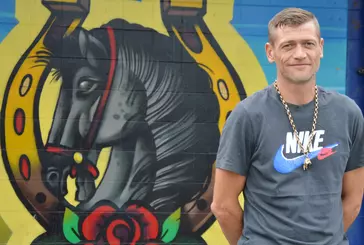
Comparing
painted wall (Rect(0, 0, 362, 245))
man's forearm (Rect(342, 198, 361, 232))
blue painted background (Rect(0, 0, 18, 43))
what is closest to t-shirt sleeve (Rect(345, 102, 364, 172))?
man's forearm (Rect(342, 198, 361, 232))

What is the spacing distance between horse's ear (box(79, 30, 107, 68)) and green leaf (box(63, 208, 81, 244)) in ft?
3.91

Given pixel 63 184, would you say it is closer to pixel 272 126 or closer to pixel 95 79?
pixel 95 79

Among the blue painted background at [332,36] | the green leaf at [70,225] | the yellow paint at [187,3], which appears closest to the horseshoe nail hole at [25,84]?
the green leaf at [70,225]

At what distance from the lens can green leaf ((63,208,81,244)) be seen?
13.7ft

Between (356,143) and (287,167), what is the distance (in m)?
0.34

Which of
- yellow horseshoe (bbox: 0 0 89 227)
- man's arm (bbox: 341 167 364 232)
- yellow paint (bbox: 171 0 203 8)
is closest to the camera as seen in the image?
man's arm (bbox: 341 167 364 232)

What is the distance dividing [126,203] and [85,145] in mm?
567

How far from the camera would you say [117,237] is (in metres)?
4.25

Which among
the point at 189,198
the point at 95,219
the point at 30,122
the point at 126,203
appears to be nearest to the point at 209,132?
the point at 189,198

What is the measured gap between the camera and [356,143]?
211 centimetres

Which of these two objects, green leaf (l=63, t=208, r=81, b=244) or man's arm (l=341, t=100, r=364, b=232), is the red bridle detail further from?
man's arm (l=341, t=100, r=364, b=232)

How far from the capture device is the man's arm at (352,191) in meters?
2.16

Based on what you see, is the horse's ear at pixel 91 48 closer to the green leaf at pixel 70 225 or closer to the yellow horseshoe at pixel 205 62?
the yellow horseshoe at pixel 205 62

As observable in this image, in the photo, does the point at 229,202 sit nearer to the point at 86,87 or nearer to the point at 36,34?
the point at 86,87
